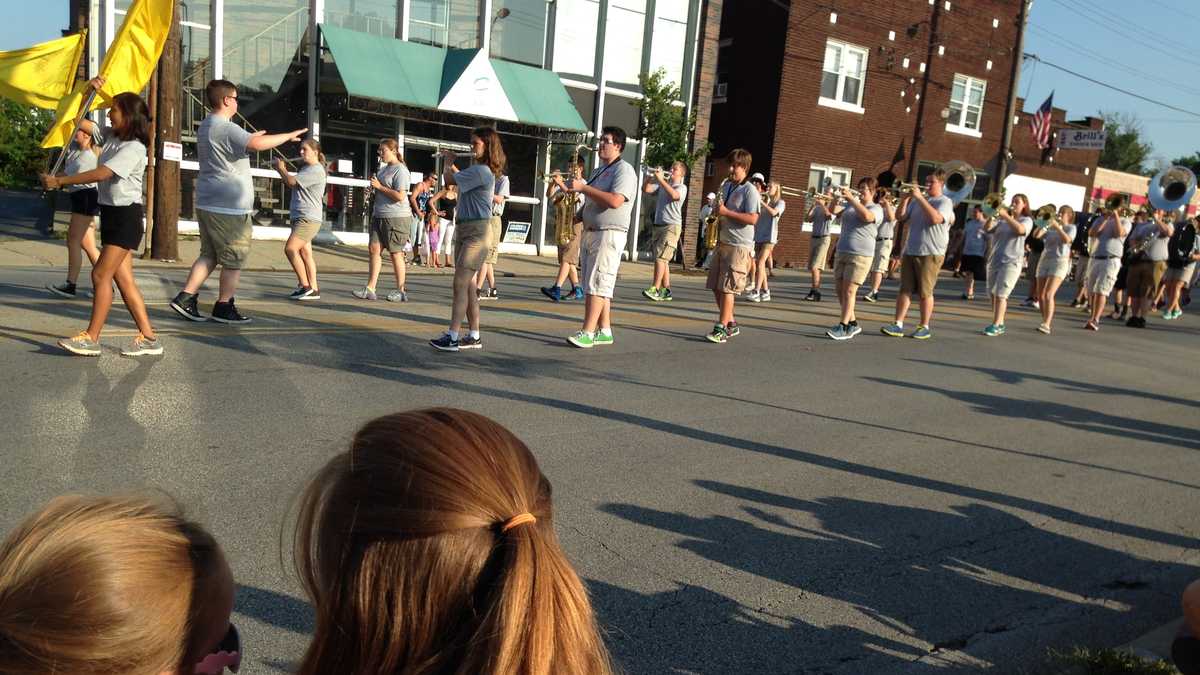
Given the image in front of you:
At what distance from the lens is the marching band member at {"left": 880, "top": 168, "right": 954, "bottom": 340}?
420 inches

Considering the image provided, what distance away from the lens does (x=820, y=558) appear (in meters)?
4.14

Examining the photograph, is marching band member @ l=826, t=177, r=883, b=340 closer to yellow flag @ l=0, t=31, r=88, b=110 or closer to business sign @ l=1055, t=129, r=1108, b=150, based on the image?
yellow flag @ l=0, t=31, r=88, b=110

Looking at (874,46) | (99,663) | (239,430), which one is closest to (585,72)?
(874,46)

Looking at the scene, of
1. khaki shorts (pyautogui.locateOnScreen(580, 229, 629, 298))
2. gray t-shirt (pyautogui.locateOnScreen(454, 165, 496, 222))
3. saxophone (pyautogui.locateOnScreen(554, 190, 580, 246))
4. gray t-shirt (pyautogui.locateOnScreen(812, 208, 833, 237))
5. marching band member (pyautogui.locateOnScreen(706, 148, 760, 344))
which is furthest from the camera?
gray t-shirt (pyautogui.locateOnScreen(812, 208, 833, 237))

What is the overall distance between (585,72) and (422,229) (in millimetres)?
6709

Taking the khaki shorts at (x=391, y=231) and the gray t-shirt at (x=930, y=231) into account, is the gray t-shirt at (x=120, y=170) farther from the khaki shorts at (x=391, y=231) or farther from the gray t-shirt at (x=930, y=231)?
the gray t-shirt at (x=930, y=231)

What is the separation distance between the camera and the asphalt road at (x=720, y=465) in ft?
11.6

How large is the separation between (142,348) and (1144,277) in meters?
15.1

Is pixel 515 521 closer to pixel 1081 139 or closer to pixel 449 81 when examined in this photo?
pixel 449 81

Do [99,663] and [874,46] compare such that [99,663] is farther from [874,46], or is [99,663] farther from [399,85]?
[874,46]

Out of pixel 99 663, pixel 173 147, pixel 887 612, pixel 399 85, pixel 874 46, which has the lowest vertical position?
pixel 887 612

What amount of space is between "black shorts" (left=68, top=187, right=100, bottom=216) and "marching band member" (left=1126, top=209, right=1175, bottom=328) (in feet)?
49.0

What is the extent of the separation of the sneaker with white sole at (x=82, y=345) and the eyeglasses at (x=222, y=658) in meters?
5.84

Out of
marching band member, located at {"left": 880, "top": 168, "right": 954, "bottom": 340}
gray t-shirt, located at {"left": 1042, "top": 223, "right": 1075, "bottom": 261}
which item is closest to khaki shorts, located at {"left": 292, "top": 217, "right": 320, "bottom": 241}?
marching band member, located at {"left": 880, "top": 168, "right": 954, "bottom": 340}
